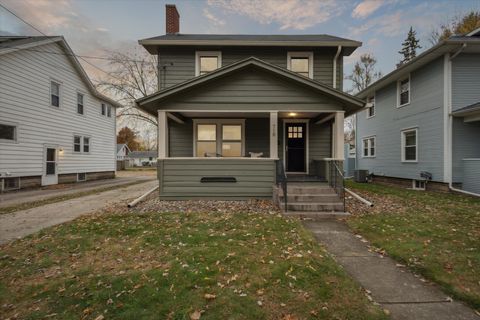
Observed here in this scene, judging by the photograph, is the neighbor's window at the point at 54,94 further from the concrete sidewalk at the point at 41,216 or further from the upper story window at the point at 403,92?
the upper story window at the point at 403,92

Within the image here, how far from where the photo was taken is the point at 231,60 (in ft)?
34.1

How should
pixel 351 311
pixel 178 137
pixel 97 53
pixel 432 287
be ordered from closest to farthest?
pixel 351 311, pixel 432 287, pixel 178 137, pixel 97 53

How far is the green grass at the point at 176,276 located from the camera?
246 centimetres

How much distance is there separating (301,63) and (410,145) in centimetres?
762

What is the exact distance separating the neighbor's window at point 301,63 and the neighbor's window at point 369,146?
8.80 metres

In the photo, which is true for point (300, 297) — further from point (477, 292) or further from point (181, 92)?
point (181, 92)

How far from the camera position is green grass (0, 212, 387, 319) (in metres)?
2.46

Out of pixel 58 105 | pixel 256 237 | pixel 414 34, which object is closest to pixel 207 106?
pixel 256 237

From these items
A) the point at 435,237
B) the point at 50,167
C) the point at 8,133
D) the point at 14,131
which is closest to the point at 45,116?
the point at 14,131

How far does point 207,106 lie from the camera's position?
794 cm

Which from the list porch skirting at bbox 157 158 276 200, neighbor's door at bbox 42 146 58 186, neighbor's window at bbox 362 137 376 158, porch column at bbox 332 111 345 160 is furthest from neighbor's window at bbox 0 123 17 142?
neighbor's window at bbox 362 137 376 158

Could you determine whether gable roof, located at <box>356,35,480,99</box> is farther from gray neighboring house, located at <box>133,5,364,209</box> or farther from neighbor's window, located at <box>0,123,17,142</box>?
neighbor's window, located at <box>0,123,17,142</box>

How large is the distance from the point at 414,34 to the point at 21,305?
48.2 meters

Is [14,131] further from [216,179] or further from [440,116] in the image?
[440,116]
